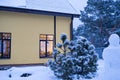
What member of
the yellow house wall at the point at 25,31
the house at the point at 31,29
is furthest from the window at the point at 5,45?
the yellow house wall at the point at 25,31

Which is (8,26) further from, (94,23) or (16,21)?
(94,23)

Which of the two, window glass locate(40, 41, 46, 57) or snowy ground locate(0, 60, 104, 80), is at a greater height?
window glass locate(40, 41, 46, 57)

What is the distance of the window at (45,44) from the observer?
17500 mm

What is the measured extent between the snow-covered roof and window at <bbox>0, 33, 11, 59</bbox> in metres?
1.98

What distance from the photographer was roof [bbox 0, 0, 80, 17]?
51.8 feet

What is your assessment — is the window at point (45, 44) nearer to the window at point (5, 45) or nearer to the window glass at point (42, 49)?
the window glass at point (42, 49)

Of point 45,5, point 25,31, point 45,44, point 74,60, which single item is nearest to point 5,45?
point 25,31

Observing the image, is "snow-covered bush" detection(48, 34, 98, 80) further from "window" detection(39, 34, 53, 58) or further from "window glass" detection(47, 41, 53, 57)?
"window glass" detection(47, 41, 53, 57)

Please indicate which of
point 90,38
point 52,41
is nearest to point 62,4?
point 52,41

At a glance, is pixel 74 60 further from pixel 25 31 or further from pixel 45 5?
pixel 45 5

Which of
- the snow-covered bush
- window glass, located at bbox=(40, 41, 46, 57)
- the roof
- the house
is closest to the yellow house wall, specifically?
the house

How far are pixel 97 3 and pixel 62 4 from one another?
14594 millimetres

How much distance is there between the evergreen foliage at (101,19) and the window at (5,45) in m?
17.7

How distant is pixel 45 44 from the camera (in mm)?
17719
